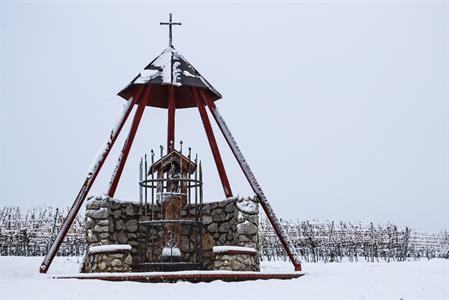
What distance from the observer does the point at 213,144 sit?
520 inches

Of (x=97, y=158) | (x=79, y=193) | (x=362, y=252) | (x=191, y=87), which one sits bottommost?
(x=362, y=252)

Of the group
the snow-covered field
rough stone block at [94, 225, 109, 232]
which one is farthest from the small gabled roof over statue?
the snow-covered field

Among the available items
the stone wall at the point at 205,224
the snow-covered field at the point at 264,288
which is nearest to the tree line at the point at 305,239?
the stone wall at the point at 205,224

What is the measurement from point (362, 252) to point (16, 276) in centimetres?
2106

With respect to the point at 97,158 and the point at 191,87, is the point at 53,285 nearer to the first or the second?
the point at 97,158

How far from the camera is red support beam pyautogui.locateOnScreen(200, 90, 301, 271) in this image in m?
12.0

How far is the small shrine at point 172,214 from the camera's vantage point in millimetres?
10953

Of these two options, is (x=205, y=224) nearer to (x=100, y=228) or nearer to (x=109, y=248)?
(x=100, y=228)

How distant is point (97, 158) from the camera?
12.2 meters

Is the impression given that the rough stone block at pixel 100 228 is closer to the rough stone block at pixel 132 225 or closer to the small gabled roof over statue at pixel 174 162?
the rough stone block at pixel 132 225

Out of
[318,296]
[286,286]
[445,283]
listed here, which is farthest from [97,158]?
[445,283]

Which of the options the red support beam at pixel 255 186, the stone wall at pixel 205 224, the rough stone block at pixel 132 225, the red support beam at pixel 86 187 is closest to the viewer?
the red support beam at pixel 86 187

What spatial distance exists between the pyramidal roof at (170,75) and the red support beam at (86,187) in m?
0.46

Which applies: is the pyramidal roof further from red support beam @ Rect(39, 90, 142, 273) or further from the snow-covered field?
the snow-covered field
